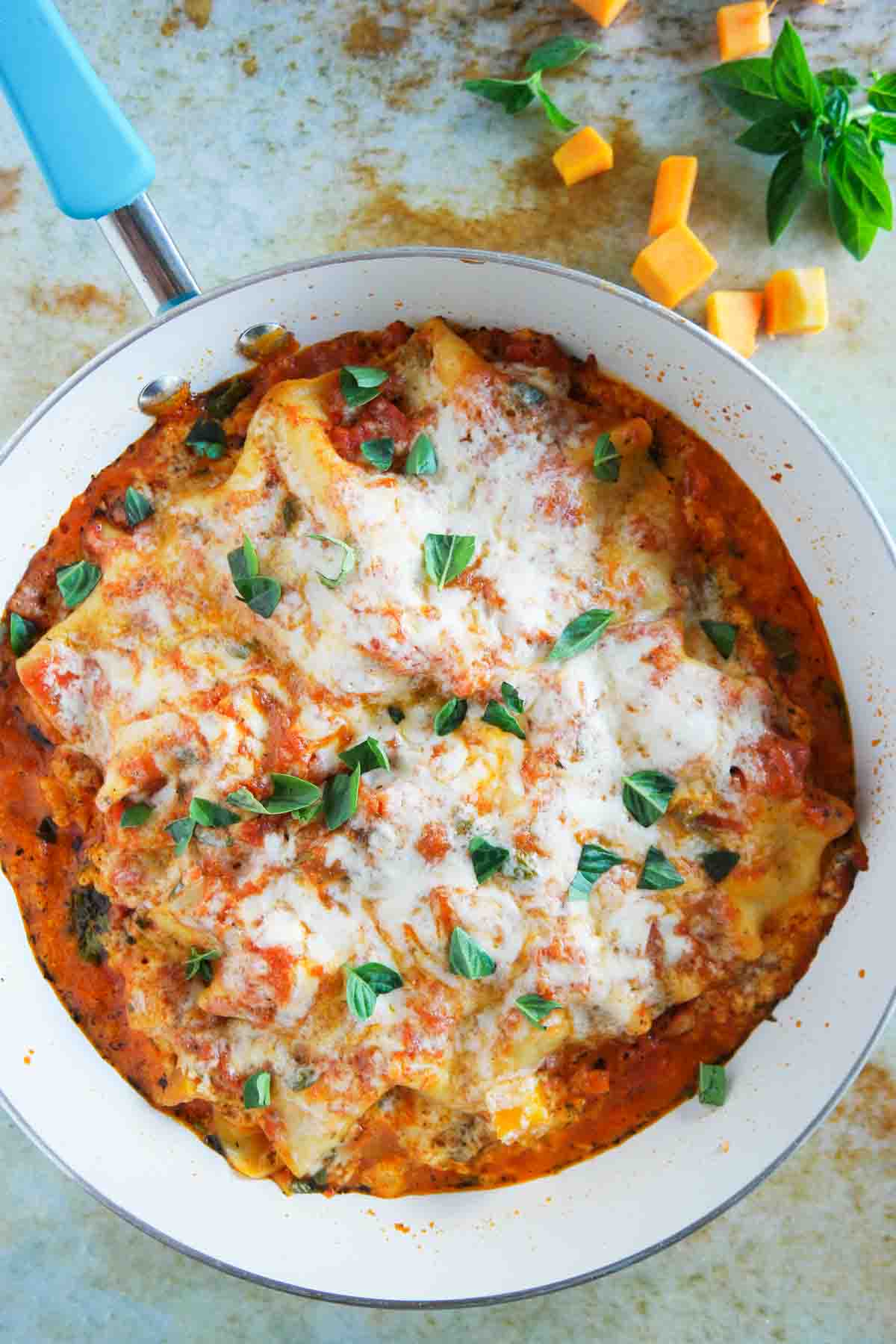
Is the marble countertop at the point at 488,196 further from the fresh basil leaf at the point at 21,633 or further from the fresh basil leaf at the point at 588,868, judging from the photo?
the fresh basil leaf at the point at 588,868

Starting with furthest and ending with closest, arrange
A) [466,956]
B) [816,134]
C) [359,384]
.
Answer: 1. [816,134]
2. [359,384]
3. [466,956]

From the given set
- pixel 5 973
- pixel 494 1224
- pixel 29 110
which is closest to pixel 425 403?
pixel 29 110

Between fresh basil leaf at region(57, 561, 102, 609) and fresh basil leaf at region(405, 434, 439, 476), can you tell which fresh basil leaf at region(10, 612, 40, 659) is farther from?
fresh basil leaf at region(405, 434, 439, 476)

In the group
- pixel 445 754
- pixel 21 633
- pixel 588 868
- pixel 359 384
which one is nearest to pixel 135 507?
pixel 21 633

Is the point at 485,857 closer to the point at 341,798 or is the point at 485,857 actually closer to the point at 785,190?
the point at 341,798

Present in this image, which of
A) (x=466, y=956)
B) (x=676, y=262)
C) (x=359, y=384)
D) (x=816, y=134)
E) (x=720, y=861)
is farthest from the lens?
(x=676, y=262)

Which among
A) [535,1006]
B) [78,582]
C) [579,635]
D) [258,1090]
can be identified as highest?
[78,582]
